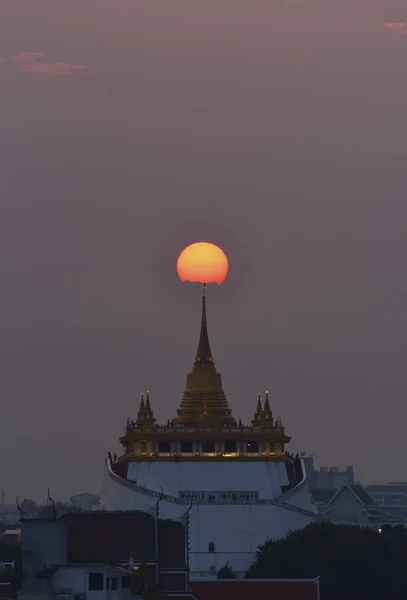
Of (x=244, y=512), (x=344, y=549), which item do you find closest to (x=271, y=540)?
(x=244, y=512)

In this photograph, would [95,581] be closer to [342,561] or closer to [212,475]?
[342,561]

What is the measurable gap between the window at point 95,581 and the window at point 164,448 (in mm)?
67645

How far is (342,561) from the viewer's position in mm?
145250

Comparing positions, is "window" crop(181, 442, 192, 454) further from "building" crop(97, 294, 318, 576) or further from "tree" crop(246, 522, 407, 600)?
"tree" crop(246, 522, 407, 600)

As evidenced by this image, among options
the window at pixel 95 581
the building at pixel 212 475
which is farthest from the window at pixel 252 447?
the window at pixel 95 581

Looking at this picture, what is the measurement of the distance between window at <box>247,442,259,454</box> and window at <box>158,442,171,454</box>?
13.8 ft

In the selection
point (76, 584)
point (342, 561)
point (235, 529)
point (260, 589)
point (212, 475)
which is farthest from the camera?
point (212, 475)

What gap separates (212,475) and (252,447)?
Result: 2768 mm

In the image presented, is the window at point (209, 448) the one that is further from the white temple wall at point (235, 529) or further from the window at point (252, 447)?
the white temple wall at point (235, 529)

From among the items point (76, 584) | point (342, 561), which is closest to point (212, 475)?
point (342, 561)

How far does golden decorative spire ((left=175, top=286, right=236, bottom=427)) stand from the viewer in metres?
168

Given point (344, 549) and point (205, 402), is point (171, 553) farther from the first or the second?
point (205, 402)

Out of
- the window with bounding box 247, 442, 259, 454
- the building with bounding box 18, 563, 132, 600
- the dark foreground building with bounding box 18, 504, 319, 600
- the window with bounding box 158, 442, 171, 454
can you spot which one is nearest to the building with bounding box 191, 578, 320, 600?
the dark foreground building with bounding box 18, 504, 319, 600

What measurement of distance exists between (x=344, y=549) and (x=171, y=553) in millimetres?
10358
